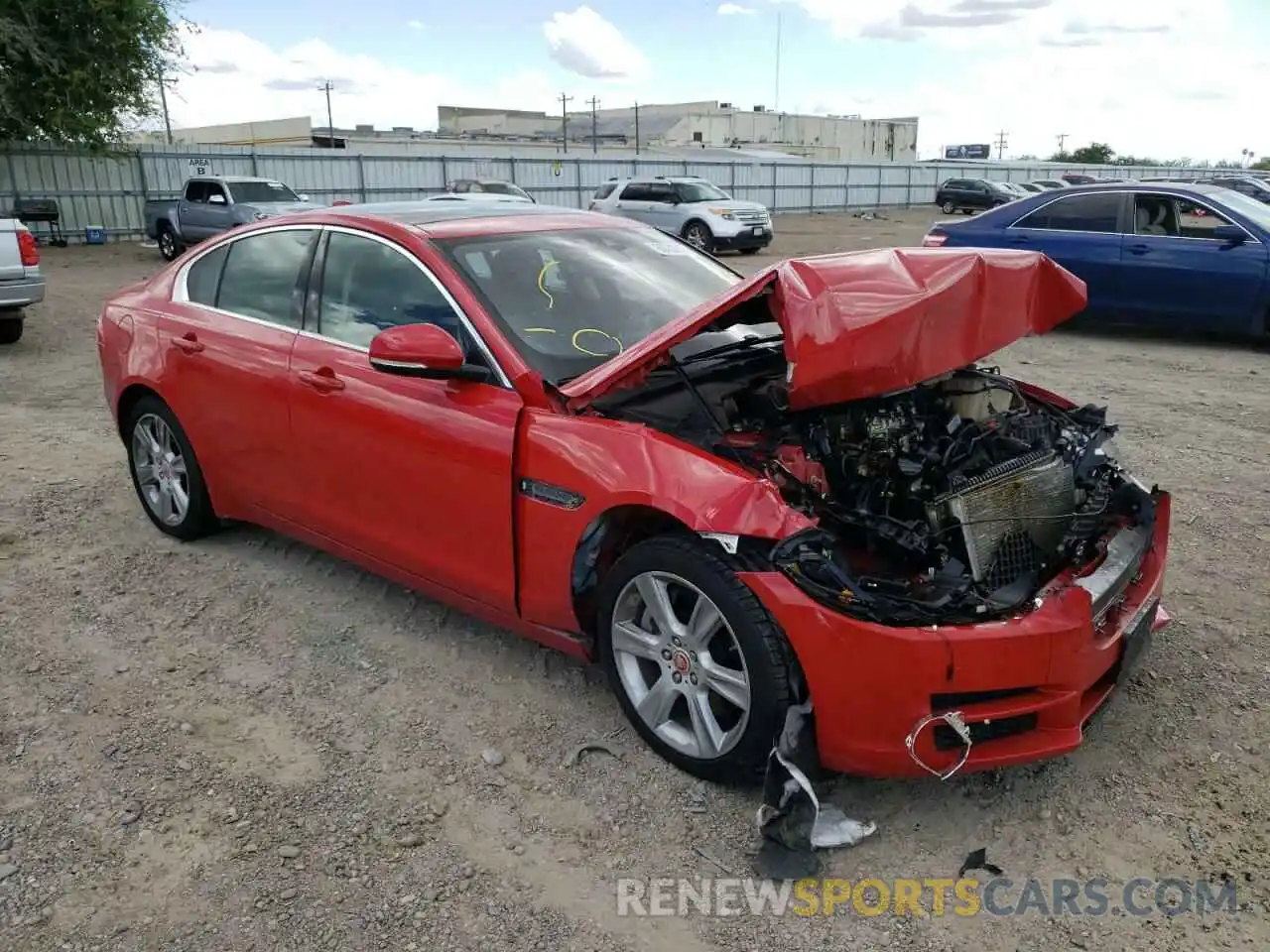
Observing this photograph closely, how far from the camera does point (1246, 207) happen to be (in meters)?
9.76

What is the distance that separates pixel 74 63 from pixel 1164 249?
21.9m

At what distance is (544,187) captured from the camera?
32.8 m

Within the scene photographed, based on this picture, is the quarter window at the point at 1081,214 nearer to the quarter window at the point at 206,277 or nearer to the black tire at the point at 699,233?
the quarter window at the point at 206,277

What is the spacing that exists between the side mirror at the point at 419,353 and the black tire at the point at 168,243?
1925cm

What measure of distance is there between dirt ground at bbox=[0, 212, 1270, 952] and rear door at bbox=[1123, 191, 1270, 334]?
5.74m

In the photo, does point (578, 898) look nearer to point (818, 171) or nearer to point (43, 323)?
point (43, 323)

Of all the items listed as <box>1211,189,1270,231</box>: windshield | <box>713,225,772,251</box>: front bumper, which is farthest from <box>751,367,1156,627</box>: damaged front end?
<box>713,225,772,251</box>: front bumper

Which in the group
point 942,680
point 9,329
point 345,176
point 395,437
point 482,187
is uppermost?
point 345,176

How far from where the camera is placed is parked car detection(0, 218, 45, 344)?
952 cm

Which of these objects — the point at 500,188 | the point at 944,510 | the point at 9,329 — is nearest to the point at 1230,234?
the point at 944,510

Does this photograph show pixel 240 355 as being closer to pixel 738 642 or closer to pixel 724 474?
pixel 724 474

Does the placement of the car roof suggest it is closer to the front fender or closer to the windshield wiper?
the windshield wiper

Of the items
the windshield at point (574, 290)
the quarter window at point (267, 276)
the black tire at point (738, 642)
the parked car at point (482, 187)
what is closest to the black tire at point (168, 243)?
the parked car at point (482, 187)

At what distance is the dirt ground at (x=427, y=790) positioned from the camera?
98.0 inches
